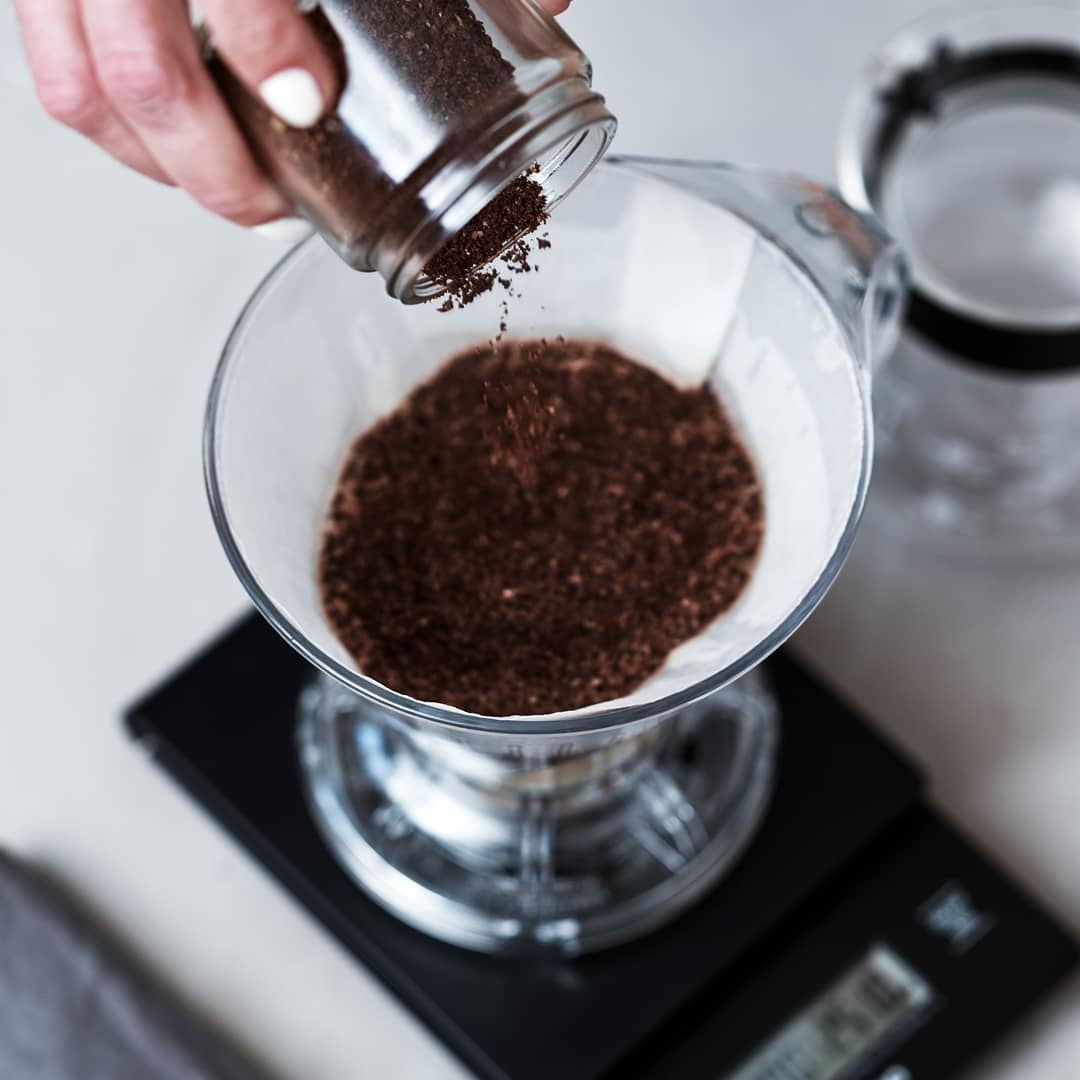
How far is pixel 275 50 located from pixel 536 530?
33cm

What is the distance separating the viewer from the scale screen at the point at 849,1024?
0.83 m

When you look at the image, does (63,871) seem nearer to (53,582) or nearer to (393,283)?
(53,582)

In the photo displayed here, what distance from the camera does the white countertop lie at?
0.90 meters

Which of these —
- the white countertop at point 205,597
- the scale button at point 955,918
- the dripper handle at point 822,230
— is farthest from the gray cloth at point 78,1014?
the dripper handle at point 822,230

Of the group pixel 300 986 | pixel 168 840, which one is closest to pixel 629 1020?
pixel 300 986

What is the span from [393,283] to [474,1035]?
0.45 m

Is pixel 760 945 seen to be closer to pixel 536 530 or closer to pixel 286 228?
pixel 536 530

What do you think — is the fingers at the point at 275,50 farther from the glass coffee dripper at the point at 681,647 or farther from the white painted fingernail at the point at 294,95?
the glass coffee dripper at the point at 681,647

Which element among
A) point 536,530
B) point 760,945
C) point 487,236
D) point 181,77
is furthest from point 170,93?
point 760,945

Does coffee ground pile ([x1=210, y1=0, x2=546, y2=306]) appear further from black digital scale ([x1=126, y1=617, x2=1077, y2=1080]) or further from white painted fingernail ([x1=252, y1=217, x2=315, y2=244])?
black digital scale ([x1=126, y1=617, x2=1077, y2=1080])

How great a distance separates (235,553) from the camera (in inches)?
25.2

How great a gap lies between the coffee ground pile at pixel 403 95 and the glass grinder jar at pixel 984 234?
0.51 m

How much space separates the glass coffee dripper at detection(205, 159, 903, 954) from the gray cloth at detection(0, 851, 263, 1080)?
129 millimetres

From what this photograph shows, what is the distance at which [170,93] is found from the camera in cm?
54
